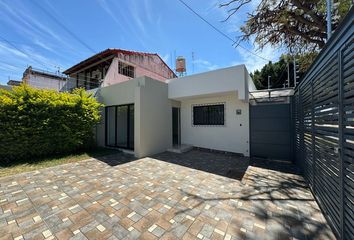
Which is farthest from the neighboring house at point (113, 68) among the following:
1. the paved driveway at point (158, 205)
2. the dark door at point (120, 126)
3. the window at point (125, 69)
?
the paved driveway at point (158, 205)

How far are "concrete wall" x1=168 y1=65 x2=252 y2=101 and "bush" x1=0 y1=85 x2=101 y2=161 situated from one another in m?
4.42

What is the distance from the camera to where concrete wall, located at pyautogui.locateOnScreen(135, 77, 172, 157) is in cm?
712

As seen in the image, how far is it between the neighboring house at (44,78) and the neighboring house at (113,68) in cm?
339

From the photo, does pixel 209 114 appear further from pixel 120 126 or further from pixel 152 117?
pixel 120 126

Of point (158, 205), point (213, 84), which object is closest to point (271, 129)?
point (213, 84)

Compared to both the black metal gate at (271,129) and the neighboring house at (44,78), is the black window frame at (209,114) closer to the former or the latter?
the black metal gate at (271,129)

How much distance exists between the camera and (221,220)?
281 centimetres

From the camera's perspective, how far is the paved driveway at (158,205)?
8.29 feet

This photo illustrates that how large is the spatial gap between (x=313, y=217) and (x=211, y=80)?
5.64 meters

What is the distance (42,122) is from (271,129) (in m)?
9.59

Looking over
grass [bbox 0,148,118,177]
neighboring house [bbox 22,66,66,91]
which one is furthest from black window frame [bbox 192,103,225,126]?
neighboring house [bbox 22,66,66,91]

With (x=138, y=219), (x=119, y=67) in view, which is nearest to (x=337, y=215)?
(x=138, y=219)

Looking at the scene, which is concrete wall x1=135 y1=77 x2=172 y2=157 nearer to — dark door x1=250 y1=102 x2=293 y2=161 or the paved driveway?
the paved driveway

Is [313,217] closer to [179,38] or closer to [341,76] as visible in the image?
[341,76]
